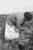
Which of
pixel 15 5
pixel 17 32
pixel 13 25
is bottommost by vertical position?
pixel 17 32

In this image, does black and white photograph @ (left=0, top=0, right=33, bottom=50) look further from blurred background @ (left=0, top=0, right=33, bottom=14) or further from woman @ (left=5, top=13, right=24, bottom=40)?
blurred background @ (left=0, top=0, right=33, bottom=14)

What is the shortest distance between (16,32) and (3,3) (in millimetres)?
876

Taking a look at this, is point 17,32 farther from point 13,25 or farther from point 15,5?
point 15,5

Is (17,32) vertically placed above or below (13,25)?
below

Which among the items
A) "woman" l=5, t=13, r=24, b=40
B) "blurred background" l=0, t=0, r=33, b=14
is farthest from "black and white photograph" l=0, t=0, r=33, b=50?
"blurred background" l=0, t=0, r=33, b=14

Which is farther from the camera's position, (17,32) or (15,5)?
(15,5)

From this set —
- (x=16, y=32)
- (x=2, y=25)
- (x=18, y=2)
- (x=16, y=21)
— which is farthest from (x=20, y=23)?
(x=18, y=2)

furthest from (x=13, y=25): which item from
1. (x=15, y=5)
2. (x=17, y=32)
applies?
(x=15, y=5)

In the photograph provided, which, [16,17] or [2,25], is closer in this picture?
[16,17]

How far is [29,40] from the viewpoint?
4.55 ft

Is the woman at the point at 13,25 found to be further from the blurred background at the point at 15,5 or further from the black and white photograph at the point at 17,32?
the blurred background at the point at 15,5

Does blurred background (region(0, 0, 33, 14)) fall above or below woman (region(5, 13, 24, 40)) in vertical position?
above

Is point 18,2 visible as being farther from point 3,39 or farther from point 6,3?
point 3,39

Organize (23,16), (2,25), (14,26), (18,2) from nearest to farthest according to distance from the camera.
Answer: (23,16) < (14,26) < (2,25) < (18,2)
